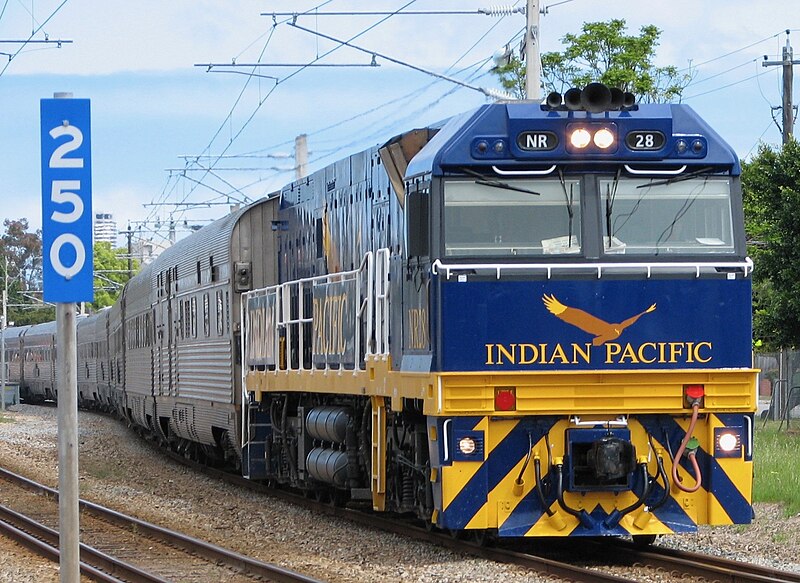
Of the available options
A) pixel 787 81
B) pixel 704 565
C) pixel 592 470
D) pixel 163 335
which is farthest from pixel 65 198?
pixel 787 81

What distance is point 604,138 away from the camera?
1095 cm

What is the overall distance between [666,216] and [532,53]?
9596mm

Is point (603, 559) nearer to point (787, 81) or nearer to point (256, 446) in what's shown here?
point (256, 446)

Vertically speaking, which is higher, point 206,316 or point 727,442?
point 206,316

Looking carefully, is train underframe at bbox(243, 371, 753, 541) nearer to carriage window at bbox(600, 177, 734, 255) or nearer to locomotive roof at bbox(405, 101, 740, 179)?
carriage window at bbox(600, 177, 734, 255)

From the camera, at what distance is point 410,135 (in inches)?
489

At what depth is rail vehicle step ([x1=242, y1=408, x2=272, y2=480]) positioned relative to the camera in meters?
17.6

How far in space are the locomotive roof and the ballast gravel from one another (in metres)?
3.12

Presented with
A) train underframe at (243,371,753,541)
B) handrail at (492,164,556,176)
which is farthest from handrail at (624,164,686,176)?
train underframe at (243,371,753,541)

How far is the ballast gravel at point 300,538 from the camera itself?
11094mm

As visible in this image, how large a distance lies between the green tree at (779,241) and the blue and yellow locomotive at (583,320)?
13.0 meters

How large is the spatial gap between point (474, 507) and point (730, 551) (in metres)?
2.58

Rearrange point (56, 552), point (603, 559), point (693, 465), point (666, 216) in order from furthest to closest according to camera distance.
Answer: point (56, 552)
point (603, 559)
point (666, 216)
point (693, 465)

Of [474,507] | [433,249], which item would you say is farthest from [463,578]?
[433,249]
